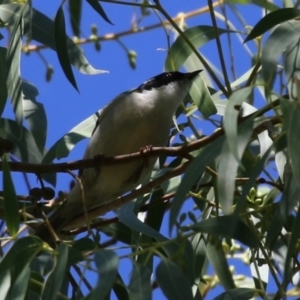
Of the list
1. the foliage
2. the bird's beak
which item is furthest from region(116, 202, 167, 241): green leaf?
the bird's beak

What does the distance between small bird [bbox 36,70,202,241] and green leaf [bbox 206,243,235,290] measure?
0.59 m

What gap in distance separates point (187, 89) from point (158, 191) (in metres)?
0.44

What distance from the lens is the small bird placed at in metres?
3.12

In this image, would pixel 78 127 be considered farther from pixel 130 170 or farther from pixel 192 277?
pixel 192 277

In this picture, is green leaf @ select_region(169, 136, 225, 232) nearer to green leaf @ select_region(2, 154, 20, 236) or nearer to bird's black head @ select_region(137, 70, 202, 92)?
green leaf @ select_region(2, 154, 20, 236)

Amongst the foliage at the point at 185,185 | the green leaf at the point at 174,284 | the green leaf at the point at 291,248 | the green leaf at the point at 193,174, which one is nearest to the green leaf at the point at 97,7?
the foliage at the point at 185,185

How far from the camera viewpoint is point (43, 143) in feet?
8.96

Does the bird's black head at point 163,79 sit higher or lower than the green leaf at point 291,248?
higher

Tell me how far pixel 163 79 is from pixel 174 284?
56.9 inches

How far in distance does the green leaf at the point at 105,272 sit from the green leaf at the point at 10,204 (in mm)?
276

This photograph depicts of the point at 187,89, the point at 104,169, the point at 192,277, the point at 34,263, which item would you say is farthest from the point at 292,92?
the point at 104,169

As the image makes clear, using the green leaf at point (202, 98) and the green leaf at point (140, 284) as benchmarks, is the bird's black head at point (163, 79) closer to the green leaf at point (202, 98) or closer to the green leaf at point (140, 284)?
the green leaf at point (202, 98)

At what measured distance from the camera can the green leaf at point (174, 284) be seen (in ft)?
6.51

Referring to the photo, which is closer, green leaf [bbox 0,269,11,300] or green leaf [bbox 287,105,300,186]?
green leaf [bbox 287,105,300,186]
